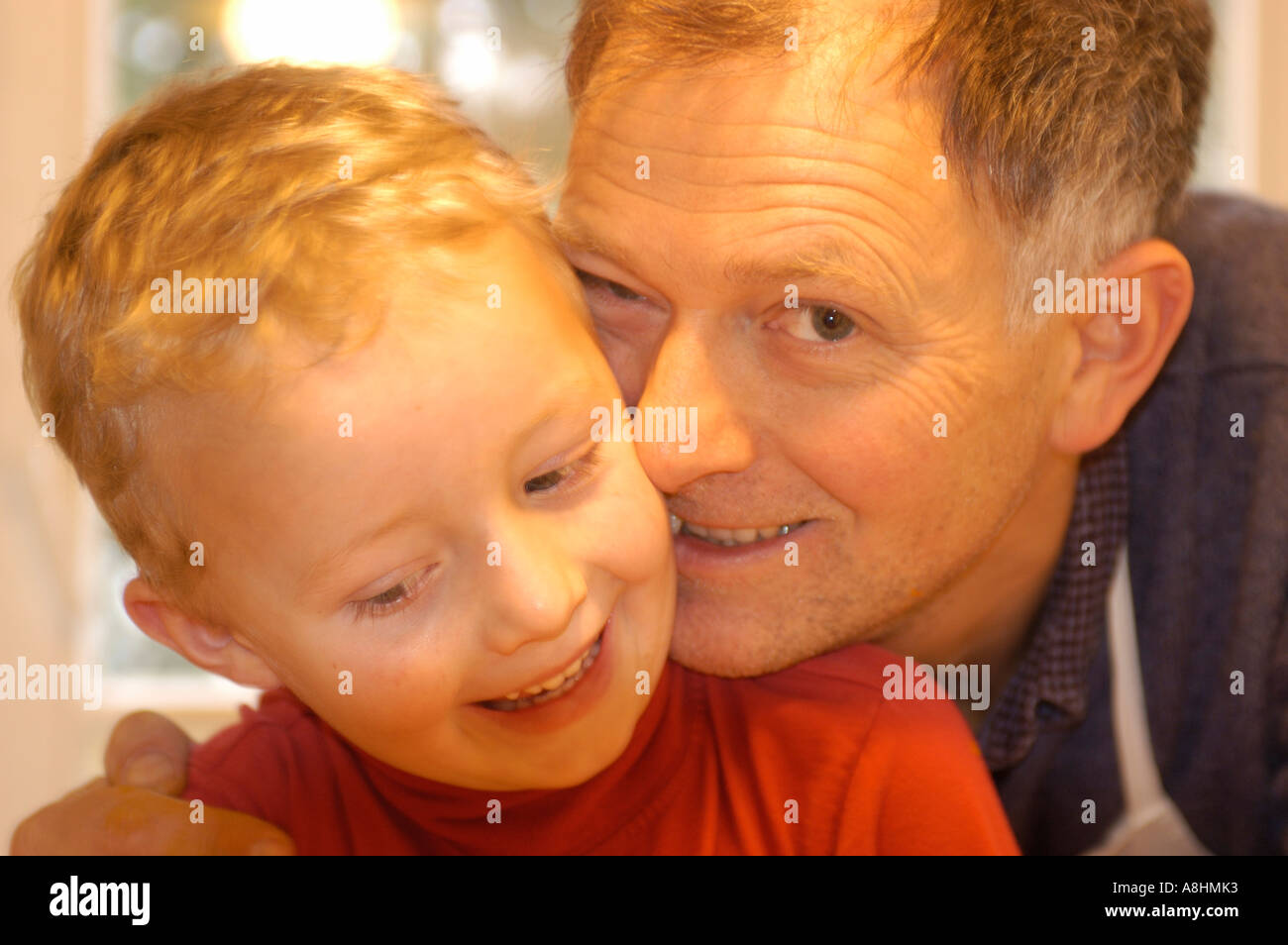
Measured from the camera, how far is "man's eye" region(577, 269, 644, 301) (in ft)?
4.47

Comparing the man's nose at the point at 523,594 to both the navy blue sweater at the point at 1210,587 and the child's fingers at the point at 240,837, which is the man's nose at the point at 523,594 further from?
the navy blue sweater at the point at 1210,587

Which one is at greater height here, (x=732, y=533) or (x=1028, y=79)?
(x=1028, y=79)

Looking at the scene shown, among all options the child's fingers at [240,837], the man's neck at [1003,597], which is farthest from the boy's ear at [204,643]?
the man's neck at [1003,597]

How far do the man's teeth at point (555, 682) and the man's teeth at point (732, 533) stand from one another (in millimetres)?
243

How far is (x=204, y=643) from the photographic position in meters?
1.23

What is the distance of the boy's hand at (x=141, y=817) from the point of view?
4.13ft

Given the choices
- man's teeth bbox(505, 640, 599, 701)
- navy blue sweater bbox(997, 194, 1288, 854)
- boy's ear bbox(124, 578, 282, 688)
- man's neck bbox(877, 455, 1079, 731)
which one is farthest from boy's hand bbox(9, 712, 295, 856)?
navy blue sweater bbox(997, 194, 1288, 854)

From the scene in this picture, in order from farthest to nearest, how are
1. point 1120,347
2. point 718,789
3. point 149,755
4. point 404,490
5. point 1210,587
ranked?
1. point 1210,587
2. point 1120,347
3. point 149,755
4. point 718,789
5. point 404,490

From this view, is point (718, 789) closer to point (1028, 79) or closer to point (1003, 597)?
point (1003, 597)

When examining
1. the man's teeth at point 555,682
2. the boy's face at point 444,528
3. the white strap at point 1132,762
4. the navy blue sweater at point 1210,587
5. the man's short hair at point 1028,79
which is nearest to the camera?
the boy's face at point 444,528

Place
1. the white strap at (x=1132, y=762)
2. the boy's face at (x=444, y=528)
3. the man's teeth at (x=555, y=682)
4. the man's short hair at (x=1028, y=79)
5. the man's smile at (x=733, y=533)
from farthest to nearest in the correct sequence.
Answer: the white strap at (x=1132, y=762), the man's smile at (x=733, y=533), the man's short hair at (x=1028, y=79), the man's teeth at (x=555, y=682), the boy's face at (x=444, y=528)

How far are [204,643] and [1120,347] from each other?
111 centimetres

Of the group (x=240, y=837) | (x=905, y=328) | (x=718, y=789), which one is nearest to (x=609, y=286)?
(x=905, y=328)

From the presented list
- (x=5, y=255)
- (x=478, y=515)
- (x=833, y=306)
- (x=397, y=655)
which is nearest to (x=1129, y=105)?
(x=833, y=306)
